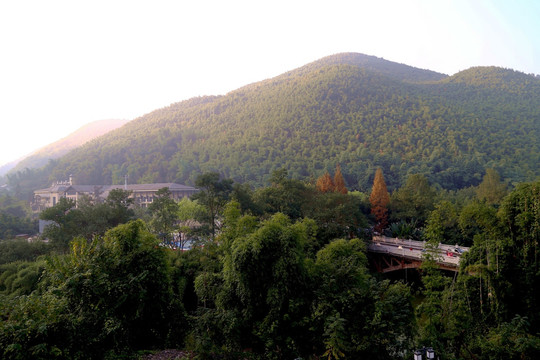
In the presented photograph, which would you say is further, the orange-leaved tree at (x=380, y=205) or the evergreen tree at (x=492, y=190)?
the orange-leaved tree at (x=380, y=205)

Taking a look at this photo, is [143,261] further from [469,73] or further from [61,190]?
[469,73]

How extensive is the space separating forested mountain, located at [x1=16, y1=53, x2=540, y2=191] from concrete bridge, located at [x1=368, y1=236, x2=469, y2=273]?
37.7 meters

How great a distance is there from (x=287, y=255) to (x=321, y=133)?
79.3 metres

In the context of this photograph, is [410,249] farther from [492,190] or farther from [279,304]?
[492,190]

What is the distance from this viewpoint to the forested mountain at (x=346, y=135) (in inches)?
2616

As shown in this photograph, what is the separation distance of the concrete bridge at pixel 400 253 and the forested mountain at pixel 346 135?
3765 centimetres

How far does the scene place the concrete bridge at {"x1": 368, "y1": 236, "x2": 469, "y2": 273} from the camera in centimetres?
1969

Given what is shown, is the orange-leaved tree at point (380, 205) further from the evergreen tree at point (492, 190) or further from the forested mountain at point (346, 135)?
the forested mountain at point (346, 135)

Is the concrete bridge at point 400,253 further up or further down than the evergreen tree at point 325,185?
further down

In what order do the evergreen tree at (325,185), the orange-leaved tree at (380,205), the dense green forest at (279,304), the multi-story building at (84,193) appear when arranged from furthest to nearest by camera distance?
1. the multi-story building at (84,193)
2. the evergreen tree at (325,185)
3. the orange-leaved tree at (380,205)
4. the dense green forest at (279,304)

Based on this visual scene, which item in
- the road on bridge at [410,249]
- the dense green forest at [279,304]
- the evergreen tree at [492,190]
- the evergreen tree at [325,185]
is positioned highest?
the dense green forest at [279,304]

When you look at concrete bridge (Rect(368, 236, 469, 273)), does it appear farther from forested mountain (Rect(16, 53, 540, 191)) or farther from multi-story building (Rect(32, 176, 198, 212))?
multi-story building (Rect(32, 176, 198, 212))

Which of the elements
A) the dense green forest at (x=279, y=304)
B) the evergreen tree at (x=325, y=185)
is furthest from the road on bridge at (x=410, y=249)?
the evergreen tree at (x=325, y=185)

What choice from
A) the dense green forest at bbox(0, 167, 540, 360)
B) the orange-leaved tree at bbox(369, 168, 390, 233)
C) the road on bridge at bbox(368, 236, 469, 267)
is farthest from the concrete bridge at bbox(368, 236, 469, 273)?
the orange-leaved tree at bbox(369, 168, 390, 233)
